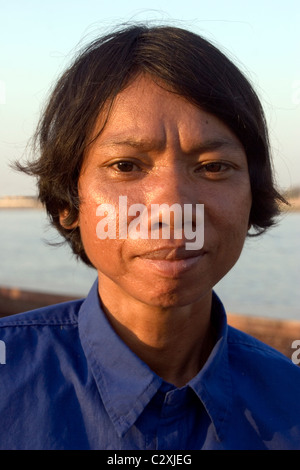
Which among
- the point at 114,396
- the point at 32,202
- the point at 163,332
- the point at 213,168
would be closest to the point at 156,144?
the point at 213,168

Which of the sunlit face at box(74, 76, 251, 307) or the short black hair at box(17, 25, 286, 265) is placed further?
the short black hair at box(17, 25, 286, 265)

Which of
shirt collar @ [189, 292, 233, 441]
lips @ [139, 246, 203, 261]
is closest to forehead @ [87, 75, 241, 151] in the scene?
lips @ [139, 246, 203, 261]

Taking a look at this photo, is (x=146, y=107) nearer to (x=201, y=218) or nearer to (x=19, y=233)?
(x=201, y=218)

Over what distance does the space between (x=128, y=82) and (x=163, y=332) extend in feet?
2.15

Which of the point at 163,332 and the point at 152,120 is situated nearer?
the point at 152,120

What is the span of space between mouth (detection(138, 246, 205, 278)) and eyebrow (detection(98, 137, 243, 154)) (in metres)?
0.25

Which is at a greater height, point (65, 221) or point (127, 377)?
point (65, 221)

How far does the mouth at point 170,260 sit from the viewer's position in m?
1.58

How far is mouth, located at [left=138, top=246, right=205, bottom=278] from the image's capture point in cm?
158

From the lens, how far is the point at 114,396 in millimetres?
1591

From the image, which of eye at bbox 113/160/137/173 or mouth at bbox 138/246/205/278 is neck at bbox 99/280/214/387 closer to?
mouth at bbox 138/246/205/278

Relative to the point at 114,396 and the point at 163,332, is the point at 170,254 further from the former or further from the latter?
the point at 114,396
